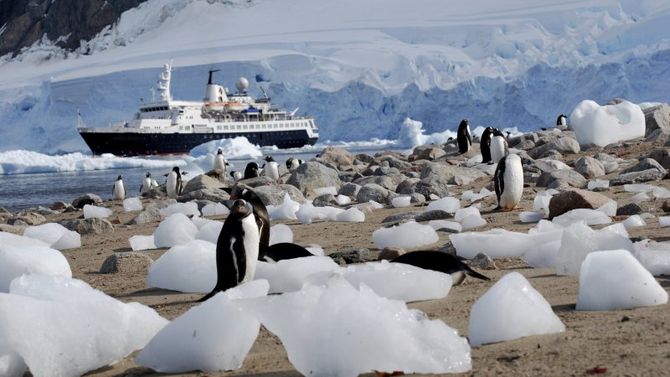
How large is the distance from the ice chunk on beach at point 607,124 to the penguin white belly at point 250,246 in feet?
26.4

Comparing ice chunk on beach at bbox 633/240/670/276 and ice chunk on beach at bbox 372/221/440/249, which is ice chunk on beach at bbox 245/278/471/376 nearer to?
ice chunk on beach at bbox 633/240/670/276

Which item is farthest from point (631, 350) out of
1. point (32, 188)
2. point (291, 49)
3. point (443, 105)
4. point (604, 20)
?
point (291, 49)

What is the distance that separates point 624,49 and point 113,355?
32750 millimetres

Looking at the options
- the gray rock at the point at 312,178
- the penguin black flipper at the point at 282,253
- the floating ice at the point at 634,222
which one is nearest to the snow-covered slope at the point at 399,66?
the gray rock at the point at 312,178

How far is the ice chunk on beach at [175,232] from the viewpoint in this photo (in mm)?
4594

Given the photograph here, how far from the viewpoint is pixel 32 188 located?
18969 mm

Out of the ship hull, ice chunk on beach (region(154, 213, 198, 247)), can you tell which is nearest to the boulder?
ice chunk on beach (region(154, 213, 198, 247))

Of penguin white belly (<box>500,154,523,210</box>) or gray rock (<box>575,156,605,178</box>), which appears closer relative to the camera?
penguin white belly (<box>500,154,523,210</box>)

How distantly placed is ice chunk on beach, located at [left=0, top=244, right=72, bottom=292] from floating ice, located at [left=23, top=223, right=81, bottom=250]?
184cm

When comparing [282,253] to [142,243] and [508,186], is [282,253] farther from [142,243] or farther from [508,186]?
[508,186]

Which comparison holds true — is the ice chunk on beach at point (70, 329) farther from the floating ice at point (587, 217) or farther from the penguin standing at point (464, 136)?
the penguin standing at point (464, 136)

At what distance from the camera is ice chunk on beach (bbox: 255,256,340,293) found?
2.89 metres

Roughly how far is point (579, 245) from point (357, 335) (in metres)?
1.33

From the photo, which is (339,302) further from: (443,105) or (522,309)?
(443,105)
